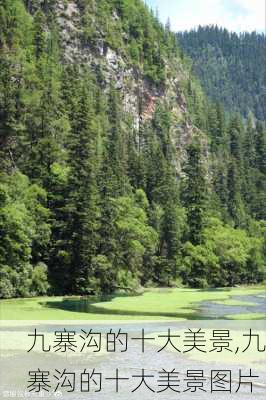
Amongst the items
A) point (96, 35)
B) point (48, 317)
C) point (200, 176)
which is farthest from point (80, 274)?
point (96, 35)

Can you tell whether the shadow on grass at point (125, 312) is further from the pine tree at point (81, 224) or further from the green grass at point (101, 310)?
the pine tree at point (81, 224)

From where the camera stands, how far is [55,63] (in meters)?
146

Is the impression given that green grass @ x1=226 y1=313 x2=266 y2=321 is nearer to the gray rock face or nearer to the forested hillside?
the forested hillside

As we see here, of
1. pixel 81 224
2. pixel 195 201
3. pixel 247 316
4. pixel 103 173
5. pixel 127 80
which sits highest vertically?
pixel 127 80

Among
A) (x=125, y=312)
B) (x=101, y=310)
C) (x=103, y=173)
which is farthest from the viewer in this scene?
(x=103, y=173)

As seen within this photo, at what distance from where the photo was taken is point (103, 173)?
94938 mm

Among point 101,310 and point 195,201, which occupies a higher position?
point 195,201

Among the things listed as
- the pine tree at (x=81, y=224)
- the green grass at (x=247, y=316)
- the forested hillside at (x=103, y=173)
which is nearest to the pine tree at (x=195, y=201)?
the forested hillside at (x=103, y=173)

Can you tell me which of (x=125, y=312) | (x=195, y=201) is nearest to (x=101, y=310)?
(x=125, y=312)

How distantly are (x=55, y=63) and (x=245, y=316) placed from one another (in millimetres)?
108077

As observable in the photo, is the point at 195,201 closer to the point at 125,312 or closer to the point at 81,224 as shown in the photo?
A: the point at 81,224

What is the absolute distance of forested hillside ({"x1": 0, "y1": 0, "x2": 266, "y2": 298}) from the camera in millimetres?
79875

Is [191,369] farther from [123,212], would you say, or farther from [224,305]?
[123,212]

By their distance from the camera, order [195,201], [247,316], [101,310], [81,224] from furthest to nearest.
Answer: [195,201] → [81,224] → [101,310] → [247,316]
